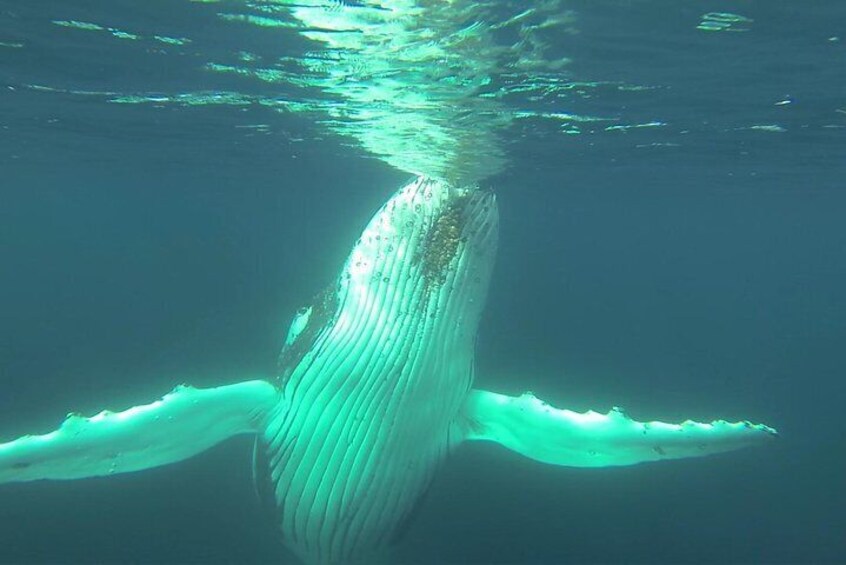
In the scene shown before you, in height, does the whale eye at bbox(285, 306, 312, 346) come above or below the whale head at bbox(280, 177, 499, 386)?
below

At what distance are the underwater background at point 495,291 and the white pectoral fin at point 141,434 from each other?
134cm

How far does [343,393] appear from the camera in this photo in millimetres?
5730

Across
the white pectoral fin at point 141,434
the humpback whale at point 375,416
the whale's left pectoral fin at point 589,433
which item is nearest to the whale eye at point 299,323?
the humpback whale at point 375,416

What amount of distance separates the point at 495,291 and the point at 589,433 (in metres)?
29.0

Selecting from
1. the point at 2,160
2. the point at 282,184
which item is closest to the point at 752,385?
the point at 282,184

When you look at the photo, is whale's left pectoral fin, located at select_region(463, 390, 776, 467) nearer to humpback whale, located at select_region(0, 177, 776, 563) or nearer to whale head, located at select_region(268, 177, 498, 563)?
humpback whale, located at select_region(0, 177, 776, 563)

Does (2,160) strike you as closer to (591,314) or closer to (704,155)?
(591,314)

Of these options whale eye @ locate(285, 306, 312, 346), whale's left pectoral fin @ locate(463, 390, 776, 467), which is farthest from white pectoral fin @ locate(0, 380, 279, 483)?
whale's left pectoral fin @ locate(463, 390, 776, 467)

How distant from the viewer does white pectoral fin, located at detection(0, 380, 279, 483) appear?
540 centimetres

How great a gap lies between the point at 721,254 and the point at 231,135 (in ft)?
450

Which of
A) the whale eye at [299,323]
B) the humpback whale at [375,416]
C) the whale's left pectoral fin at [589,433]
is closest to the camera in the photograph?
the humpback whale at [375,416]

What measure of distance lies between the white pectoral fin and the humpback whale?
12 mm

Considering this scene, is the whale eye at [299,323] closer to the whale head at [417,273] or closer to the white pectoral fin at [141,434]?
the whale head at [417,273]

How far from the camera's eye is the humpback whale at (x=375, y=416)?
18.6 feet
